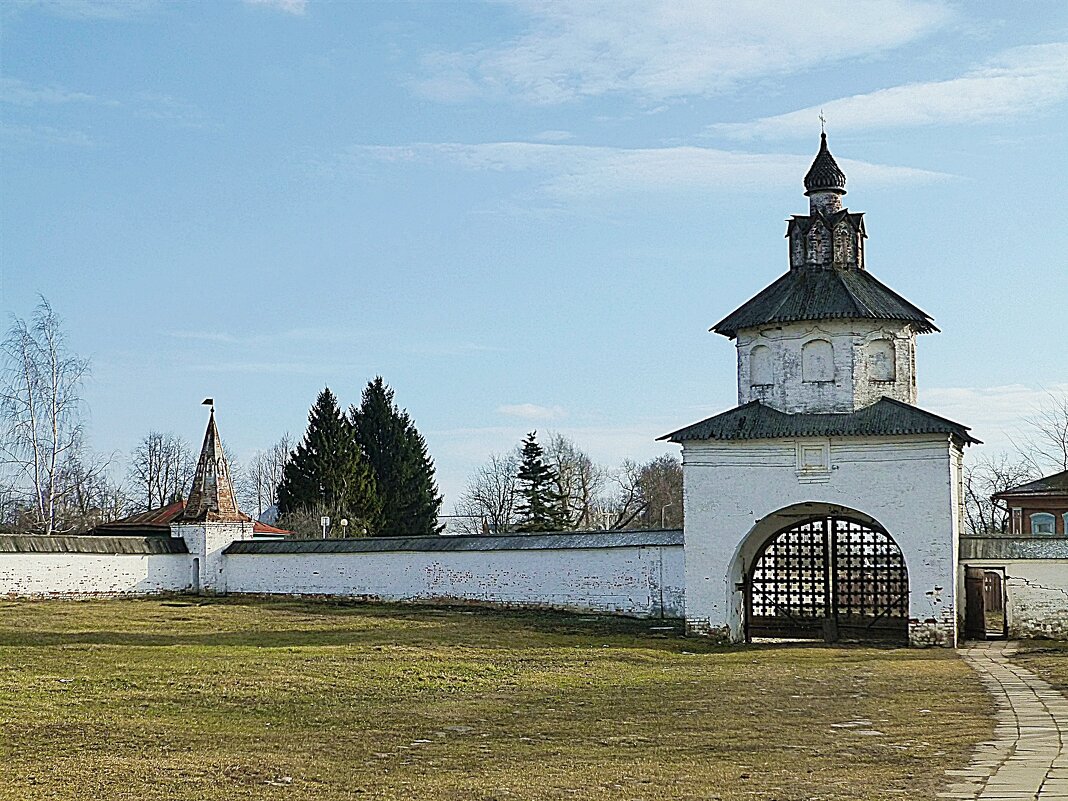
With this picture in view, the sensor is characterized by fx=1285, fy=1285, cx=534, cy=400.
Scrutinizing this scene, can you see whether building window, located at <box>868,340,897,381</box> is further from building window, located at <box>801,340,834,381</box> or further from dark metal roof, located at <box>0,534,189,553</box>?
dark metal roof, located at <box>0,534,189,553</box>

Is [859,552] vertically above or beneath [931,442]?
beneath

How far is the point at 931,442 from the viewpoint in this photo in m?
21.7

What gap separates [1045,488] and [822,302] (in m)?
19.6

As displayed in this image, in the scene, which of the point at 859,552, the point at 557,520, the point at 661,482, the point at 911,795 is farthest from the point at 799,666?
the point at 661,482

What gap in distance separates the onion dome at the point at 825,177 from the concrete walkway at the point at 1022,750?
10.8m

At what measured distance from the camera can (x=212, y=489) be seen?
113 feet

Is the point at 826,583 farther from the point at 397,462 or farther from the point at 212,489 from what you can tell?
the point at 397,462

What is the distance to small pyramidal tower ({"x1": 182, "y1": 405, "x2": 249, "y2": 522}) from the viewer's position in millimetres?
34062

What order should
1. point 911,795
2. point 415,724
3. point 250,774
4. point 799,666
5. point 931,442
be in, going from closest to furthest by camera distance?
point 911,795, point 250,774, point 415,724, point 799,666, point 931,442

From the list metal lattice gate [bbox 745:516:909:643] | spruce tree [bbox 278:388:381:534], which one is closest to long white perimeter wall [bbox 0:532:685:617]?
metal lattice gate [bbox 745:516:909:643]

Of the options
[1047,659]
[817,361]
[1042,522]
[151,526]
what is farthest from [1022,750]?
[151,526]

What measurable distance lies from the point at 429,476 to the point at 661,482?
25.9 metres

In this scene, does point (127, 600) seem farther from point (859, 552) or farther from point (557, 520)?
point (557, 520)

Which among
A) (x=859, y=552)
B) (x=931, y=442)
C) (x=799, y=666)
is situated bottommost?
(x=799, y=666)
